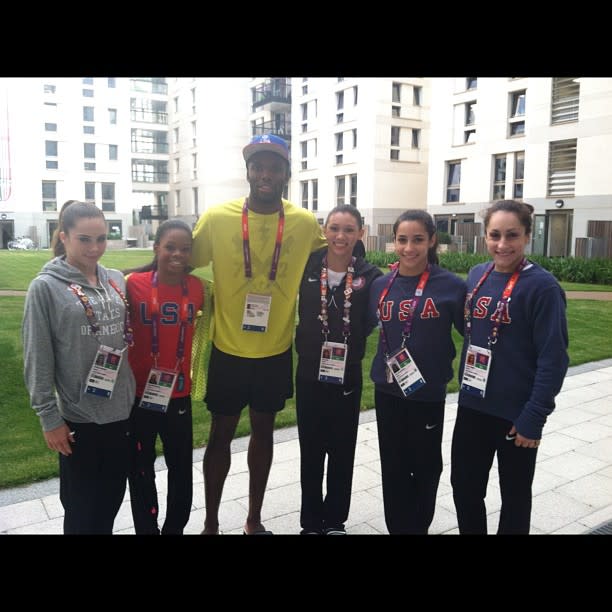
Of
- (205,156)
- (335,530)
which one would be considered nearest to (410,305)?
(335,530)

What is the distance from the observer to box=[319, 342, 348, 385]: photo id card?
2686 millimetres

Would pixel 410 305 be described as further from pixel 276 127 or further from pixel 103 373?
pixel 276 127

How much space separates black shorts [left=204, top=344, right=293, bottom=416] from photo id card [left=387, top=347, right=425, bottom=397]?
1.94ft

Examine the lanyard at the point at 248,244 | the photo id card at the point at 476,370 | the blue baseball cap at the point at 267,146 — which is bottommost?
the photo id card at the point at 476,370

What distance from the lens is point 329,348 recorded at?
2699mm

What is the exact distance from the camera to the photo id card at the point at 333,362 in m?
2.69

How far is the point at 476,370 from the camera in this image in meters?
2.38

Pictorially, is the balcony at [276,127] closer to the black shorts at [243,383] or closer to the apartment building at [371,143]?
Result: the apartment building at [371,143]

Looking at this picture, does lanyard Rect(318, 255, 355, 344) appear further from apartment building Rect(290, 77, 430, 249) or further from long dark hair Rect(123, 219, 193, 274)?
apartment building Rect(290, 77, 430, 249)

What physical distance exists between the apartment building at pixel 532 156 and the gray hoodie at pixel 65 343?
17900mm

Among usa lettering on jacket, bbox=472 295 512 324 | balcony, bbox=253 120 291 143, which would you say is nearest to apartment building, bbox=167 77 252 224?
balcony, bbox=253 120 291 143

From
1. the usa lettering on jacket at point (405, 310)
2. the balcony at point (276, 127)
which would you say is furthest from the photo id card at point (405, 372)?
the balcony at point (276, 127)

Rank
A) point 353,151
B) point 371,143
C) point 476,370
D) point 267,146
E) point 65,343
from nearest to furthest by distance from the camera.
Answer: point 65,343 < point 476,370 < point 267,146 < point 371,143 < point 353,151

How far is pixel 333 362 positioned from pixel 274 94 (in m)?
34.7
